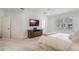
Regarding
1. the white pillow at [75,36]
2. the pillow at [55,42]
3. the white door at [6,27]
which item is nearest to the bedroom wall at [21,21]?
the white door at [6,27]

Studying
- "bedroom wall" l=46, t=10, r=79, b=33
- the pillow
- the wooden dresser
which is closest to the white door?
the wooden dresser

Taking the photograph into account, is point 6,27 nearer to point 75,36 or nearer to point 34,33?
point 34,33

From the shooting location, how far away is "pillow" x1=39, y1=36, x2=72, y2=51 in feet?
6.49

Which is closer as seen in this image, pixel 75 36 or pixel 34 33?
pixel 75 36

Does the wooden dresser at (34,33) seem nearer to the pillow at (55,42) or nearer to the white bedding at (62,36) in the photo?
the pillow at (55,42)

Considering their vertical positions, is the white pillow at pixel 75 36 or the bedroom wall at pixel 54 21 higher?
the bedroom wall at pixel 54 21

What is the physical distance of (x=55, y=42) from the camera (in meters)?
2.02

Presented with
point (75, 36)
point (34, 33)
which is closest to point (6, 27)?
point (34, 33)

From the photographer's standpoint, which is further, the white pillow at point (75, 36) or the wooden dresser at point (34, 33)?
the wooden dresser at point (34, 33)

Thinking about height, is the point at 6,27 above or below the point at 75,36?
above

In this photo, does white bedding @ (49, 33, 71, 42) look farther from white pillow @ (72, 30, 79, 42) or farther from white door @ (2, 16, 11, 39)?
white door @ (2, 16, 11, 39)

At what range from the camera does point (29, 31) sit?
6.76ft

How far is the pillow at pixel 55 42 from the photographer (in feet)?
6.49
